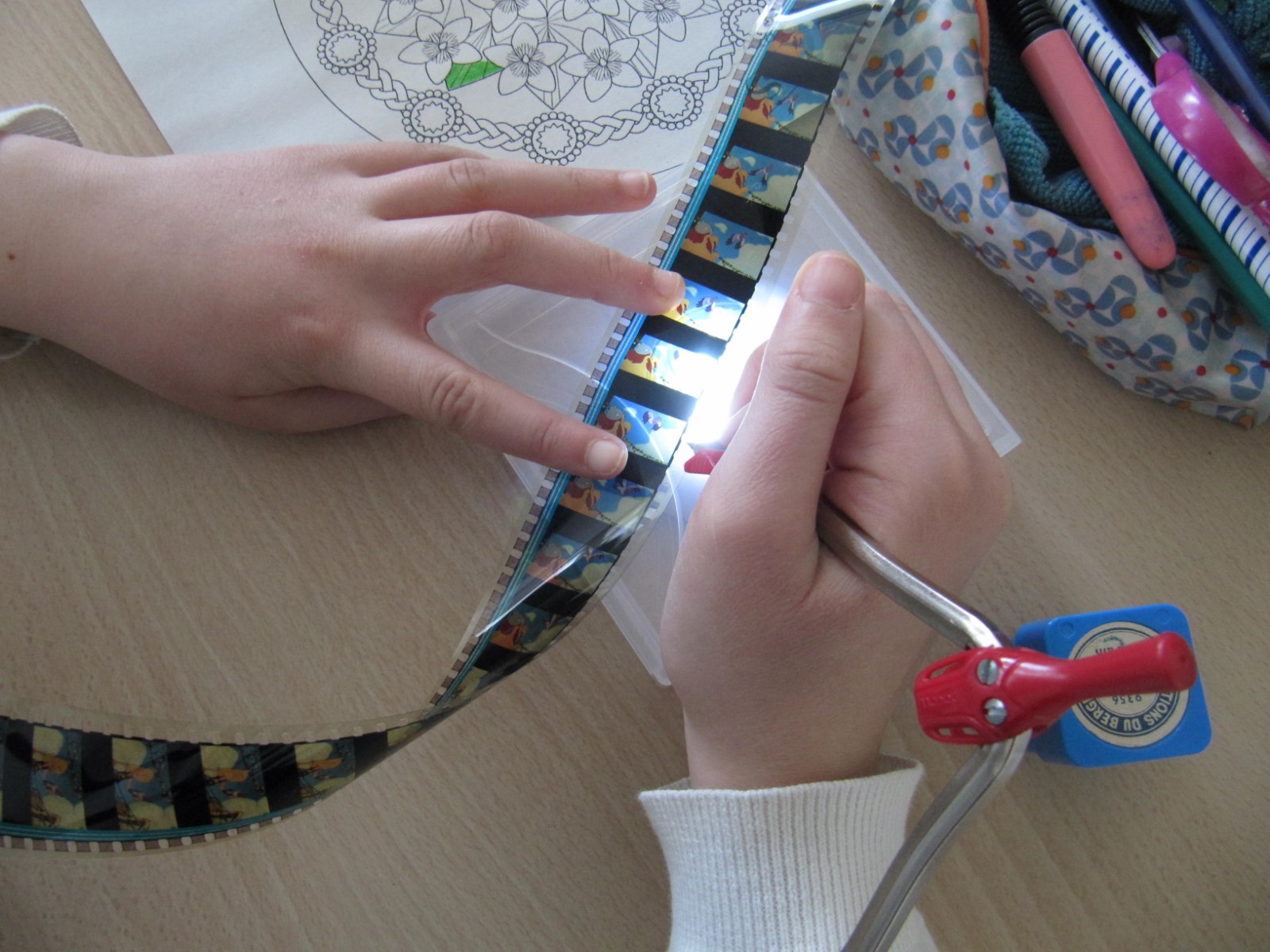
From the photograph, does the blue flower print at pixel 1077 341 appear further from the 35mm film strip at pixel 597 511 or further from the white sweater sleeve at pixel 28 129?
the white sweater sleeve at pixel 28 129

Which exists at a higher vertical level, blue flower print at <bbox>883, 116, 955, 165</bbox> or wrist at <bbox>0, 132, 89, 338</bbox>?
blue flower print at <bbox>883, 116, 955, 165</bbox>

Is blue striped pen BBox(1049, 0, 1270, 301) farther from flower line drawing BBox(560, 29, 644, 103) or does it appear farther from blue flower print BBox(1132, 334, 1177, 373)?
flower line drawing BBox(560, 29, 644, 103)

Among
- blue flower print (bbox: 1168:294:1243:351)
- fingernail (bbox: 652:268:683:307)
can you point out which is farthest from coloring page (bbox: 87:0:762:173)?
blue flower print (bbox: 1168:294:1243:351)

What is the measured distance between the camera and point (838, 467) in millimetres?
420

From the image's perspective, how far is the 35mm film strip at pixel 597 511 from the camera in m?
0.43

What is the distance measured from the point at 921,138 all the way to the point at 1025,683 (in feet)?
1.18

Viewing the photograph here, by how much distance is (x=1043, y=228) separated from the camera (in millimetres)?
469

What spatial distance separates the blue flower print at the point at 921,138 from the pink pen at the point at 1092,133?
0.23 ft

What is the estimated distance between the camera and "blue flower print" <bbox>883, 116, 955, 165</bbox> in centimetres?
49

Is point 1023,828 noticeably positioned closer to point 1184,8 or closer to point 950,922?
point 950,922

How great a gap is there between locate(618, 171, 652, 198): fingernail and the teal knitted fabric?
0.21 meters

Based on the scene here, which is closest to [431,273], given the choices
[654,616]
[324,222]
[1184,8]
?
[324,222]

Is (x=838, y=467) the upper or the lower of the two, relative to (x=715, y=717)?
upper

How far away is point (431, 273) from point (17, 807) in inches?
13.9
